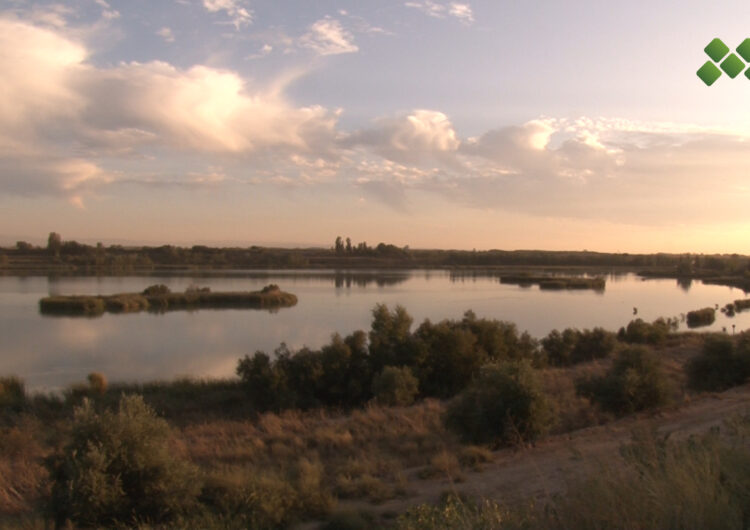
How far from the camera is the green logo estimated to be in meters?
5.38

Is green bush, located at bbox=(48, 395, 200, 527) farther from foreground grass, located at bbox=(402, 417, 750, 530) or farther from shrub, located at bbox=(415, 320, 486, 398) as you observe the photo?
shrub, located at bbox=(415, 320, 486, 398)

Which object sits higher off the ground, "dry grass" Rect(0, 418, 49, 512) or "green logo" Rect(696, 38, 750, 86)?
"green logo" Rect(696, 38, 750, 86)

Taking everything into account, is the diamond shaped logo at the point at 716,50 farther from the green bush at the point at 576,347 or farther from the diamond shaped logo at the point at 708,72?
the green bush at the point at 576,347

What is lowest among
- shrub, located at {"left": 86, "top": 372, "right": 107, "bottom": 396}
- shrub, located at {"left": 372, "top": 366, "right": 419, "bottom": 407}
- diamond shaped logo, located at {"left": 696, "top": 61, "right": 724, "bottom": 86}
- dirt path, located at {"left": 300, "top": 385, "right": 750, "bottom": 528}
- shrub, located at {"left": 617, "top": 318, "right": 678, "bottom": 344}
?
shrub, located at {"left": 86, "top": 372, "right": 107, "bottom": 396}

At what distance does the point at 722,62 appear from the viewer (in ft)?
17.9

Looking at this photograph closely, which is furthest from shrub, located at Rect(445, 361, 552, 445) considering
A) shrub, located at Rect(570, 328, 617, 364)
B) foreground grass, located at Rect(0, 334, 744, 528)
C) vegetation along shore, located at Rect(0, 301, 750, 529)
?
shrub, located at Rect(570, 328, 617, 364)

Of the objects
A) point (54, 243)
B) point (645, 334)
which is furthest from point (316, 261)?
point (645, 334)

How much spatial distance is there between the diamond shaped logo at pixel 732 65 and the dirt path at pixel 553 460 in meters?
3.62

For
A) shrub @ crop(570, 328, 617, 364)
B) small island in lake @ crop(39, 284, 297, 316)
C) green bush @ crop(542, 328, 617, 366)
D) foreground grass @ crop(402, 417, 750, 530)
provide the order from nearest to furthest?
1. foreground grass @ crop(402, 417, 750, 530)
2. green bush @ crop(542, 328, 617, 366)
3. shrub @ crop(570, 328, 617, 364)
4. small island in lake @ crop(39, 284, 297, 316)

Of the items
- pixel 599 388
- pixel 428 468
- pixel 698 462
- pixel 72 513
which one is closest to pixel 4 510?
pixel 72 513

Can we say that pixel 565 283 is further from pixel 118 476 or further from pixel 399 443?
pixel 118 476

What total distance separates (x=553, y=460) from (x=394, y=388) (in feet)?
25.7

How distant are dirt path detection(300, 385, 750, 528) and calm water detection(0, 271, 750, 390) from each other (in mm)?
14252

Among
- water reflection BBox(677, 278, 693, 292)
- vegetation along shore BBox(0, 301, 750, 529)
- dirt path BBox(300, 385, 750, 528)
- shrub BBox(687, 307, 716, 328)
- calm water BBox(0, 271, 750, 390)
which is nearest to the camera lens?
vegetation along shore BBox(0, 301, 750, 529)
